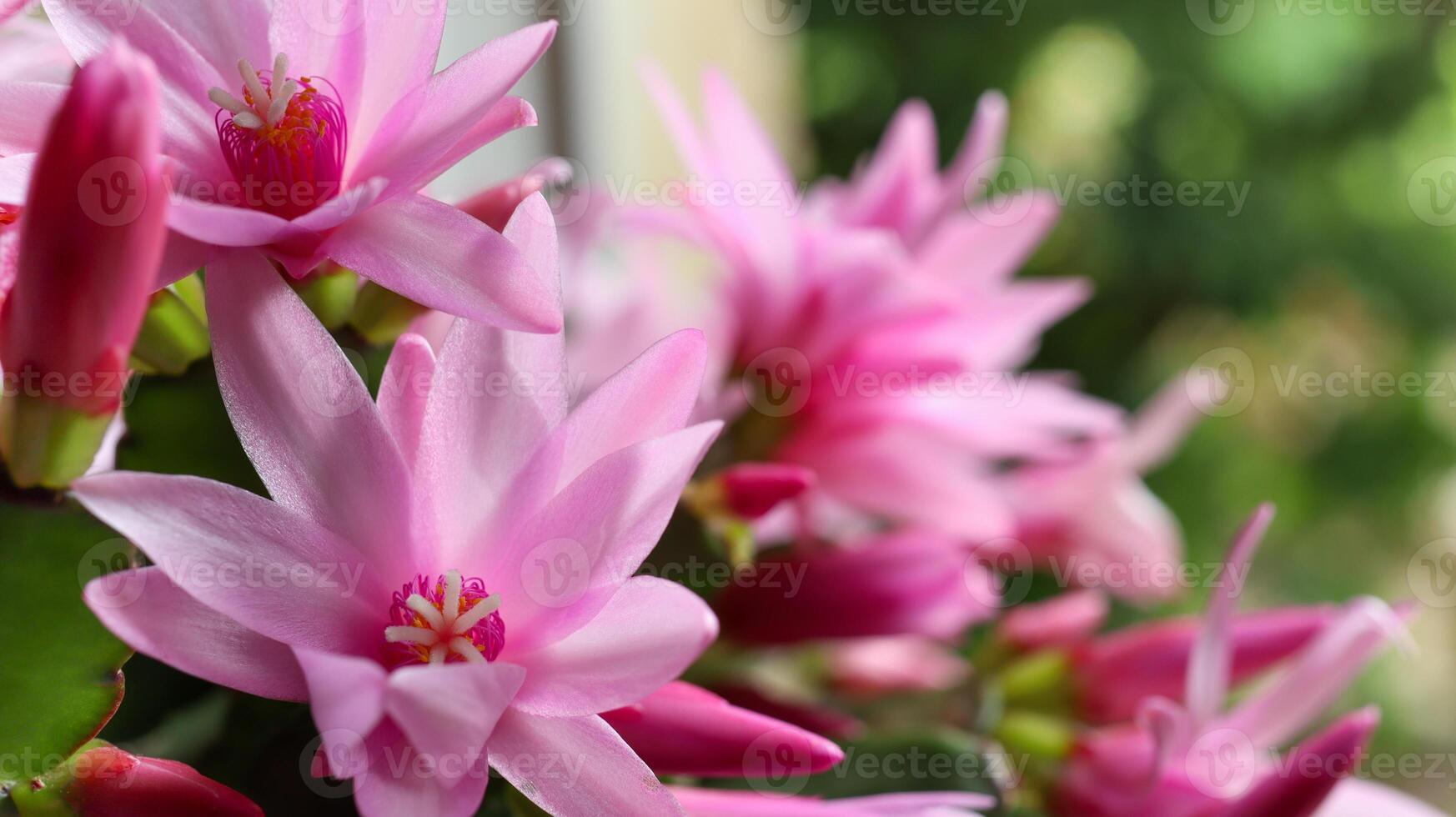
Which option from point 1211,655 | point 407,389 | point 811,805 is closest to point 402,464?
point 407,389

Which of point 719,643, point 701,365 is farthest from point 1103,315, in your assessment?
point 701,365

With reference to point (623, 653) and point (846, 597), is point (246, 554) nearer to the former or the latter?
point (623, 653)

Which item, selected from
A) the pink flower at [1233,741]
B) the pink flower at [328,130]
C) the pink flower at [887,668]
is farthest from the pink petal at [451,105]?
the pink flower at [887,668]

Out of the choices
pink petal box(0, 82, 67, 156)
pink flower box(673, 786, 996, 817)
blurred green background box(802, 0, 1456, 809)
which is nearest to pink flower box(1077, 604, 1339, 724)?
pink flower box(673, 786, 996, 817)

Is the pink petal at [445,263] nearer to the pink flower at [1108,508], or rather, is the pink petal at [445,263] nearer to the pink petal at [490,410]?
the pink petal at [490,410]

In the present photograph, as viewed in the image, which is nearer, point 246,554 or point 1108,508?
point 246,554

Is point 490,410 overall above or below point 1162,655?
above

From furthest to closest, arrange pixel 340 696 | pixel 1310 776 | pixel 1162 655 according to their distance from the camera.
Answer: pixel 1162 655
pixel 1310 776
pixel 340 696
